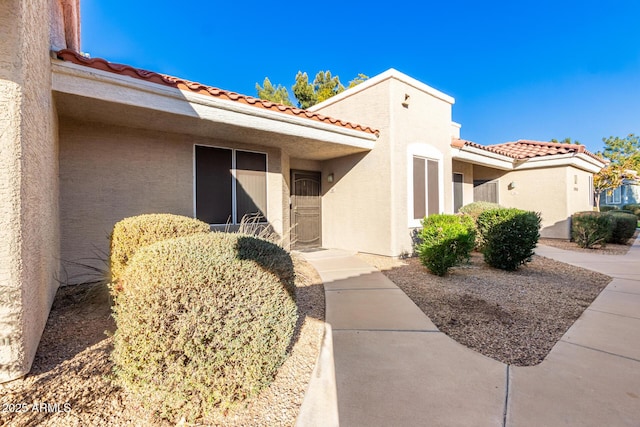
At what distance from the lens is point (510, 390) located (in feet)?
8.07

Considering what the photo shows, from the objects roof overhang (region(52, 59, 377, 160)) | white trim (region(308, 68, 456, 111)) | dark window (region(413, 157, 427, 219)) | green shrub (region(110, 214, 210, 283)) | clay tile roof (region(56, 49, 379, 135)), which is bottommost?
green shrub (region(110, 214, 210, 283))

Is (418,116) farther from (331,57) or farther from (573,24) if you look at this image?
(331,57)

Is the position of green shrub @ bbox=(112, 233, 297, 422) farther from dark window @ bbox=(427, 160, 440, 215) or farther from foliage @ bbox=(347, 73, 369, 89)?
foliage @ bbox=(347, 73, 369, 89)

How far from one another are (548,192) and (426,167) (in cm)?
712

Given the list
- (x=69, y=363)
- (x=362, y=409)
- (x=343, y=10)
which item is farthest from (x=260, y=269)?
(x=343, y=10)

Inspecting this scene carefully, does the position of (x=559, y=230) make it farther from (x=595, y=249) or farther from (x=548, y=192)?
(x=595, y=249)

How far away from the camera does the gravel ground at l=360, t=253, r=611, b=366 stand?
3334mm

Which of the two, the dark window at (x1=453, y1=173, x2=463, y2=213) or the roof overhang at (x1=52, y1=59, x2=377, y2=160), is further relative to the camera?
the dark window at (x1=453, y1=173, x2=463, y2=213)

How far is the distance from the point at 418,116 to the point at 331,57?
1545cm

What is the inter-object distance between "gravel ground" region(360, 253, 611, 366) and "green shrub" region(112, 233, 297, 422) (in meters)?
2.47

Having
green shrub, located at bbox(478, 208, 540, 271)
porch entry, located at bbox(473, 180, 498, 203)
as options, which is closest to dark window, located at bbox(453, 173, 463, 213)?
porch entry, located at bbox(473, 180, 498, 203)

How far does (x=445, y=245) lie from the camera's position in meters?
6.05

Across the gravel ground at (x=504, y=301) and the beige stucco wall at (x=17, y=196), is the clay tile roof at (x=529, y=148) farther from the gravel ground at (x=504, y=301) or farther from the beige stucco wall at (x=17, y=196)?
the beige stucco wall at (x=17, y=196)

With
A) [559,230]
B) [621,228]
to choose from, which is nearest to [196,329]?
[559,230]
